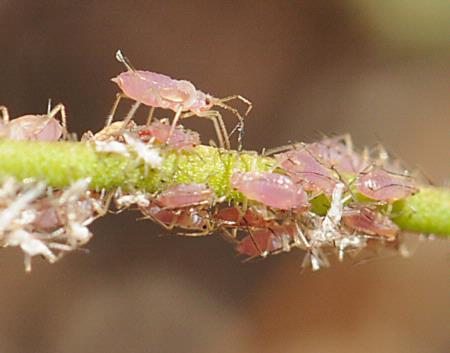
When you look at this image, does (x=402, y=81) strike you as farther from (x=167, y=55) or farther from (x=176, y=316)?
(x=176, y=316)

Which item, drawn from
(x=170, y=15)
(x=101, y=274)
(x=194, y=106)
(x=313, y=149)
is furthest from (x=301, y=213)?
(x=170, y=15)

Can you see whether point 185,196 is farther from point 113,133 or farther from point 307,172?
point 307,172

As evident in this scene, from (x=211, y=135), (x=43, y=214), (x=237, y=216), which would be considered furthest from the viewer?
(x=211, y=135)

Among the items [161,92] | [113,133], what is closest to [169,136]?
[113,133]

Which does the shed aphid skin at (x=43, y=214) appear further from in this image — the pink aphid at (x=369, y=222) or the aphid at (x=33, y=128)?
the pink aphid at (x=369, y=222)

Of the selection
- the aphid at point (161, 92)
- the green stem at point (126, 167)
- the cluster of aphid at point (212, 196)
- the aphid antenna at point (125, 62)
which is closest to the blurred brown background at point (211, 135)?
the aphid antenna at point (125, 62)

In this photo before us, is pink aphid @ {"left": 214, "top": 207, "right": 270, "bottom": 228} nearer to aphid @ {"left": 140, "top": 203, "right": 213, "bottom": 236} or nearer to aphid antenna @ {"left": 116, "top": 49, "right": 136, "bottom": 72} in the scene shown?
aphid @ {"left": 140, "top": 203, "right": 213, "bottom": 236}

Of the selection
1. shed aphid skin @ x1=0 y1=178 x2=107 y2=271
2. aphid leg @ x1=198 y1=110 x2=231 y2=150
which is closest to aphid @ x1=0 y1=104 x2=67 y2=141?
shed aphid skin @ x1=0 y1=178 x2=107 y2=271
